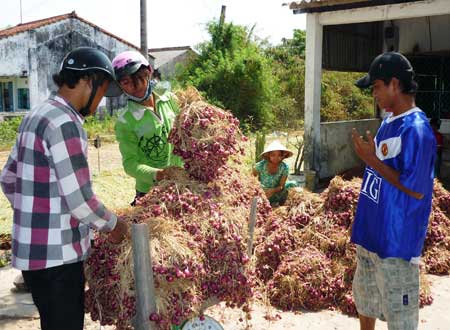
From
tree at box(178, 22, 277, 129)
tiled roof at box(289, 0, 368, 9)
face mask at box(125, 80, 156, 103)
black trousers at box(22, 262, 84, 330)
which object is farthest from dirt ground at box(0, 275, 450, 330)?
tree at box(178, 22, 277, 129)

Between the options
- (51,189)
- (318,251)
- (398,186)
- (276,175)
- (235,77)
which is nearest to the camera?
(51,189)

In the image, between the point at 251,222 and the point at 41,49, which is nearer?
the point at 251,222

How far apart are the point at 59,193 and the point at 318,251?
285 centimetres

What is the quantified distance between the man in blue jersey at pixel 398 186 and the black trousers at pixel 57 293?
159 cm

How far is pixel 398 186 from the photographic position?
7.80 ft

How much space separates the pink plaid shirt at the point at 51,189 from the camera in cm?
196

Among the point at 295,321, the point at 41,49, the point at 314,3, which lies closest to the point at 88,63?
the point at 295,321

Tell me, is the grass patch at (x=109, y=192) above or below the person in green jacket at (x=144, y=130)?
below

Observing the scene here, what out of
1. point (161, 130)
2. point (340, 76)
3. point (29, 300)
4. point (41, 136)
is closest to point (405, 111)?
point (161, 130)

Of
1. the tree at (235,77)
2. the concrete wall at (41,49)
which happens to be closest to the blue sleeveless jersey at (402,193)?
the tree at (235,77)

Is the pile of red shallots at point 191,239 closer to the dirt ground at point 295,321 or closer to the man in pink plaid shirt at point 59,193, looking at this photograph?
the man in pink plaid shirt at point 59,193

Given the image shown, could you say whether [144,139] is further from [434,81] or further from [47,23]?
[47,23]

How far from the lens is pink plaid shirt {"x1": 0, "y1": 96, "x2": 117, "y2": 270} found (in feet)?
6.43

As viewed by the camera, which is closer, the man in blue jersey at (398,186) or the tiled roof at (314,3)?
the man in blue jersey at (398,186)
